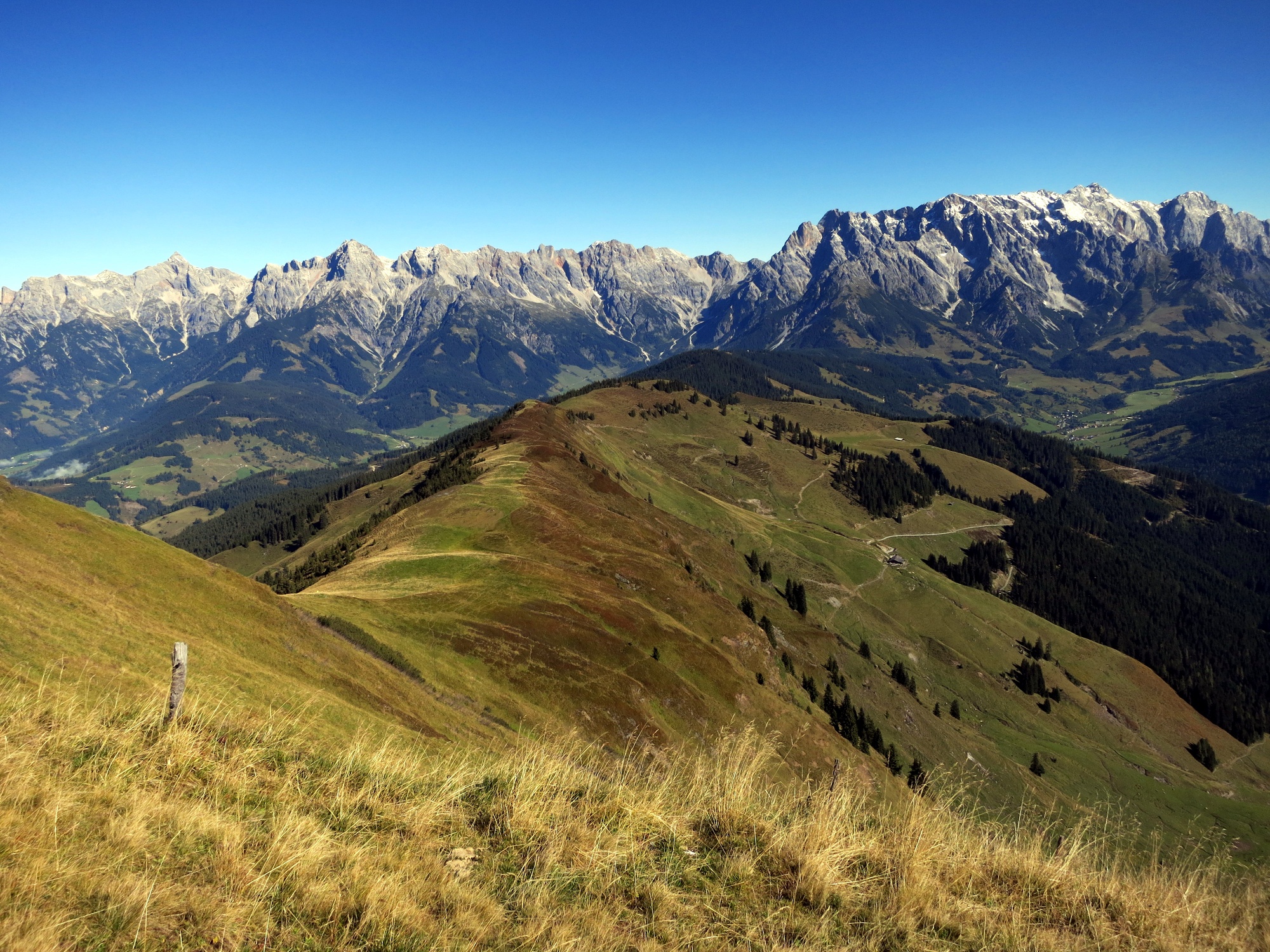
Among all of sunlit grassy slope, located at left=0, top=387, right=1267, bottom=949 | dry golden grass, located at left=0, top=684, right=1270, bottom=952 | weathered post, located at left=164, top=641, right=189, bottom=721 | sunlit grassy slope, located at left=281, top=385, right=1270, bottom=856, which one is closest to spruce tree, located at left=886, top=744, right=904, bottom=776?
sunlit grassy slope, located at left=281, top=385, right=1270, bottom=856

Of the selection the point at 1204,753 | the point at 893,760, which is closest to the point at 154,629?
the point at 893,760

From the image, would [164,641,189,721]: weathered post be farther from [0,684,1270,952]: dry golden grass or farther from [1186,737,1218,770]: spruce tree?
[1186,737,1218,770]: spruce tree

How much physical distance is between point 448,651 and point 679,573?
2119 inches

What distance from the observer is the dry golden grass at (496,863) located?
7121 mm

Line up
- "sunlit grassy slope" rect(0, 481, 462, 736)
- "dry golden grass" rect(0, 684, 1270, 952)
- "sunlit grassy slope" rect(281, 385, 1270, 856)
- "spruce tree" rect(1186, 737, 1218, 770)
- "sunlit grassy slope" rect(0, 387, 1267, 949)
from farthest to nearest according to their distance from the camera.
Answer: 1. "spruce tree" rect(1186, 737, 1218, 770)
2. "sunlit grassy slope" rect(281, 385, 1270, 856)
3. "sunlit grassy slope" rect(0, 481, 462, 736)
4. "sunlit grassy slope" rect(0, 387, 1267, 949)
5. "dry golden grass" rect(0, 684, 1270, 952)

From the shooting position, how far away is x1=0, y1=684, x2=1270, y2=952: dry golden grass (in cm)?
712

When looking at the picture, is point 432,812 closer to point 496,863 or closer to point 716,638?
point 496,863

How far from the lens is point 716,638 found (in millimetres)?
90312

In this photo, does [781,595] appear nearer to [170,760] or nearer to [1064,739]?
[1064,739]

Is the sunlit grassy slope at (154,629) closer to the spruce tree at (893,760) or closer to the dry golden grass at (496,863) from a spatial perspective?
the dry golden grass at (496,863)

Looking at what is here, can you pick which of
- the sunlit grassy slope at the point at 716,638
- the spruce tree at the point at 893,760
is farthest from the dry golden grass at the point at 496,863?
the spruce tree at the point at 893,760

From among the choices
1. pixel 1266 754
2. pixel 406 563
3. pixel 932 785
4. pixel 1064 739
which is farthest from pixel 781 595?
pixel 932 785

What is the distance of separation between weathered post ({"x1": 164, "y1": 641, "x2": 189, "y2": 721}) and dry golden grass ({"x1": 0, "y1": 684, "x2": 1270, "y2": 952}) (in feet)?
1.02

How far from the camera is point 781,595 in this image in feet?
474
